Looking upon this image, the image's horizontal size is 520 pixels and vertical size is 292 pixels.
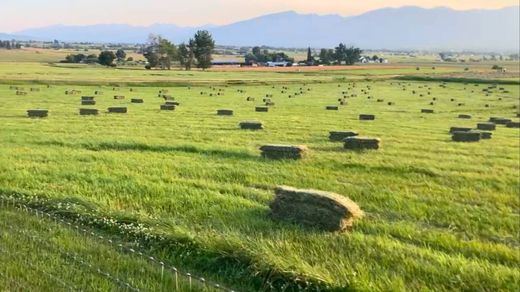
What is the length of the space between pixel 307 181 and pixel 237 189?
226cm

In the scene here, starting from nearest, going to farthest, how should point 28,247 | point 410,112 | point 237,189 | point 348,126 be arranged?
point 28,247
point 237,189
point 348,126
point 410,112

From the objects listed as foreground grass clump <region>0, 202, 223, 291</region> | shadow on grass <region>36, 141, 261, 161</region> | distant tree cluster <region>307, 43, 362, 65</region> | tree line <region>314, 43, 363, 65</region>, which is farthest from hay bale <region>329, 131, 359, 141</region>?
distant tree cluster <region>307, 43, 362, 65</region>

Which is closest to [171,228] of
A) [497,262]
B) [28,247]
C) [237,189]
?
[28,247]

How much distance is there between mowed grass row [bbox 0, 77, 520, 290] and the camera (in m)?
9.60

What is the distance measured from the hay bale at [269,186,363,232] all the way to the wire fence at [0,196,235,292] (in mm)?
3003

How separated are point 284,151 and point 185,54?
125030 millimetres

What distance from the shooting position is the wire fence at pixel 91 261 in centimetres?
809

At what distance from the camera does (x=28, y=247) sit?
30.7ft

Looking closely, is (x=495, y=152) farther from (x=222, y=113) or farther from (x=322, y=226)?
(x=222, y=113)

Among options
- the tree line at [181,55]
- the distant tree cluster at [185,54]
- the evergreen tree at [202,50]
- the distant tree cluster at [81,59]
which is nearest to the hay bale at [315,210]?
the tree line at [181,55]

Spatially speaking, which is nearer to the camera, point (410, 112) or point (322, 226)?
point (322, 226)

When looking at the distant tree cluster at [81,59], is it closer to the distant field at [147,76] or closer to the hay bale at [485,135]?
the distant field at [147,76]

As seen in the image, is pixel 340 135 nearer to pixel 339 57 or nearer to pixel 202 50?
pixel 202 50

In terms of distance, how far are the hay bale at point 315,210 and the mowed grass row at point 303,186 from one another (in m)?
0.26
